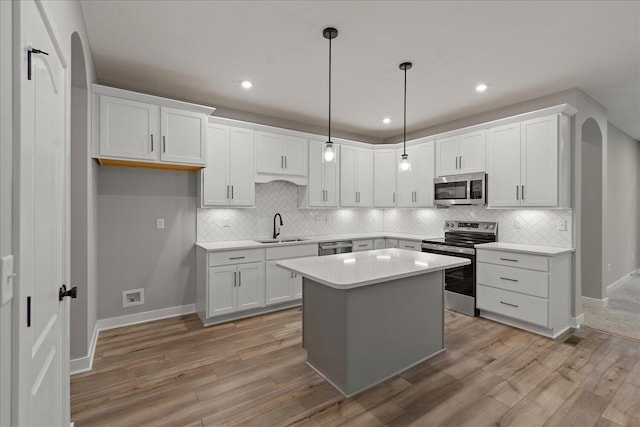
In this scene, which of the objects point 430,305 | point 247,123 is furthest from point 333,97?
point 430,305

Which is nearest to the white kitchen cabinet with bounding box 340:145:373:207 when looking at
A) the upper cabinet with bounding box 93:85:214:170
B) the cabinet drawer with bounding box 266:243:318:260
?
the cabinet drawer with bounding box 266:243:318:260

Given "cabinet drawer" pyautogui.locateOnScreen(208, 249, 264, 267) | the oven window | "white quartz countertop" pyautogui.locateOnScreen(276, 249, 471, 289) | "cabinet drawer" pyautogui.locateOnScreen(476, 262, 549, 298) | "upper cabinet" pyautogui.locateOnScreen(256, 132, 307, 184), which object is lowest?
"cabinet drawer" pyautogui.locateOnScreen(476, 262, 549, 298)

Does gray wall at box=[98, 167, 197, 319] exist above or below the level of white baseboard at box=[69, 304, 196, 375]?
above

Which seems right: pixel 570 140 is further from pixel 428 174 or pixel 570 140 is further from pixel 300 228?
pixel 300 228

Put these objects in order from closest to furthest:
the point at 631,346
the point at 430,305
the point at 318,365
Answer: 1. the point at 318,365
2. the point at 430,305
3. the point at 631,346

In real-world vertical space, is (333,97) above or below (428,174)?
above

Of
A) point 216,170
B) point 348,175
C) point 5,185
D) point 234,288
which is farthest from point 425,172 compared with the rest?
point 5,185

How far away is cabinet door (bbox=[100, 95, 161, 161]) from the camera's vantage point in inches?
124

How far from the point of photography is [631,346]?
315cm

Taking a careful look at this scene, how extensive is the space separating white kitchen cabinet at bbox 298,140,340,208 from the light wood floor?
6.88 feet

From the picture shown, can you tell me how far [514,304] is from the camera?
3631mm

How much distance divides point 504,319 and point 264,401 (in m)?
2.97

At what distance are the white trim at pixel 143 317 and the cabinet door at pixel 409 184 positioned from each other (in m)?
3.54

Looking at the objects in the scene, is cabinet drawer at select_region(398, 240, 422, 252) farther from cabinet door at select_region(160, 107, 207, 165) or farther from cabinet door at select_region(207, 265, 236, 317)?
cabinet door at select_region(160, 107, 207, 165)
